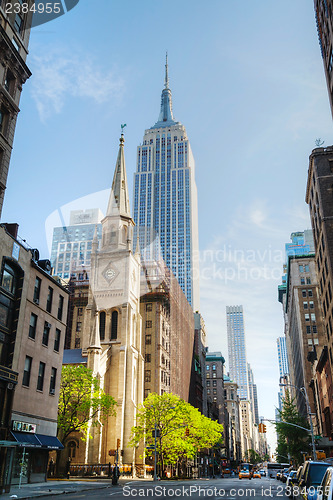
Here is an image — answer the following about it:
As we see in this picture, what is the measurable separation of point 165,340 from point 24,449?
59.1 meters

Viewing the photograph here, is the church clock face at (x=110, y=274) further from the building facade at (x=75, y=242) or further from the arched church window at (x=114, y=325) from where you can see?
the building facade at (x=75, y=242)

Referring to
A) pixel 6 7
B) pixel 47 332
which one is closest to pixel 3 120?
pixel 6 7

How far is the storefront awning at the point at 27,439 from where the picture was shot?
27.1m

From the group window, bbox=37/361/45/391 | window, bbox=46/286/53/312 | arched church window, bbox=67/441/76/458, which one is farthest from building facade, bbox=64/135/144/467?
window, bbox=46/286/53/312

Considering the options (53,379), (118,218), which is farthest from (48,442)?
(118,218)

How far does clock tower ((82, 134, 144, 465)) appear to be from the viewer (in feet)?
206

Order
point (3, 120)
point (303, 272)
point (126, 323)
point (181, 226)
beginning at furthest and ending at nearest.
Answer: point (181, 226) → point (303, 272) → point (126, 323) → point (3, 120)

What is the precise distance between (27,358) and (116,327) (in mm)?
39391

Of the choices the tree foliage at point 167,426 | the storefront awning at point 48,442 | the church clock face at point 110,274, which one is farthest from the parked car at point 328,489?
the church clock face at point 110,274

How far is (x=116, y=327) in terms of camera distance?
70.9 m

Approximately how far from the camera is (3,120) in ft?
96.2

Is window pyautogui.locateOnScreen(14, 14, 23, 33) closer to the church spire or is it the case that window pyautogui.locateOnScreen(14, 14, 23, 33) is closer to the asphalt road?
the asphalt road

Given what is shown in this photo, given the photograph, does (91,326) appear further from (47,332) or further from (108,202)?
(47,332)

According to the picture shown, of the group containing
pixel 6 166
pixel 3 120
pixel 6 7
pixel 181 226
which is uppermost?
pixel 181 226
